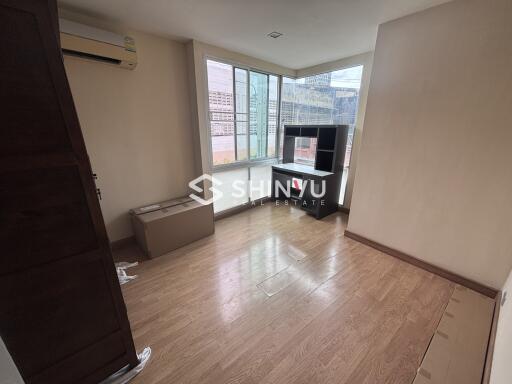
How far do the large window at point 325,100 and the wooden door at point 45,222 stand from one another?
10.9ft

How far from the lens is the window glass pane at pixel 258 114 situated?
334 cm

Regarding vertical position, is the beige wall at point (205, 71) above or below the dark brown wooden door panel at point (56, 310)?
above

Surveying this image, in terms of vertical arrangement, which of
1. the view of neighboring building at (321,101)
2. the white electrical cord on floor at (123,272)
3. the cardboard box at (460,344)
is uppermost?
the view of neighboring building at (321,101)

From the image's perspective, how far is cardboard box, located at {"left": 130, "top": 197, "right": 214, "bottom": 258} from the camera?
226 cm

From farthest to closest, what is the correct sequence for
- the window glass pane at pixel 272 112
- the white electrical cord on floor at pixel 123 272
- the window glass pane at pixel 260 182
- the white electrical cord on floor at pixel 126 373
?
the window glass pane at pixel 260 182 → the window glass pane at pixel 272 112 → the white electrical cord on floor at pixel 123 272 → the white electrical cord on floor at pixel 126 373

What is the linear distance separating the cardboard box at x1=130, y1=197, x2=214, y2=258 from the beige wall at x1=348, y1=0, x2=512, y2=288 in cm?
217

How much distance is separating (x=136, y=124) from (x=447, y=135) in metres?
3.15

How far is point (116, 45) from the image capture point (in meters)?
1.94

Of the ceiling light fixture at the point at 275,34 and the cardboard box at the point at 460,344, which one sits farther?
the ceiling light fixture at the point at 275,34

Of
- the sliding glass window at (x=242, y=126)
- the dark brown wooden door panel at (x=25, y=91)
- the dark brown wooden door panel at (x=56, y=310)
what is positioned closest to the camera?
the dark brown wooden door panel at (x=25, y=91)

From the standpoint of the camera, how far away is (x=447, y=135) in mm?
1854

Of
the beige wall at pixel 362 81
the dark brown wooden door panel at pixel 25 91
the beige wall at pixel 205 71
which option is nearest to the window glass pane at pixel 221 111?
the beige wall at pixel 205 71

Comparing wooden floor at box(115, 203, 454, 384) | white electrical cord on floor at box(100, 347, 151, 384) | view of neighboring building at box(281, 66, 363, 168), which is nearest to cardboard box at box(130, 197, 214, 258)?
wooden floor at box(115, 203, 454, 384)

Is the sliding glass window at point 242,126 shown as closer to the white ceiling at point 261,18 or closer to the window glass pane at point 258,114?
the window glass pane at point 258,114
